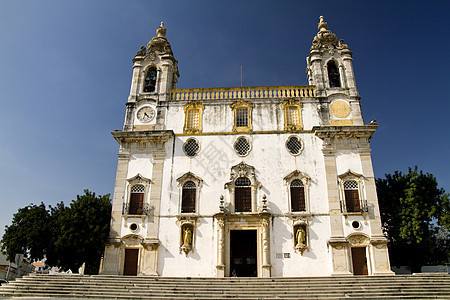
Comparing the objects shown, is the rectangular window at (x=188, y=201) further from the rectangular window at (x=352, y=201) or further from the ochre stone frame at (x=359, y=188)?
the rectangular window at (x=352, y=201)

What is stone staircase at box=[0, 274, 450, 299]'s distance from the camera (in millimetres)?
14156

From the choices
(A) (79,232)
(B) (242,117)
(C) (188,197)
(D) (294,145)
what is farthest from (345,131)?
(A) (79,232)

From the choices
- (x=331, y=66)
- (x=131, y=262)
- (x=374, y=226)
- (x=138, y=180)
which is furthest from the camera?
(x=331, y=66)

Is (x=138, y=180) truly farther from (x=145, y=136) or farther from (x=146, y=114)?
(x=146, y=114)

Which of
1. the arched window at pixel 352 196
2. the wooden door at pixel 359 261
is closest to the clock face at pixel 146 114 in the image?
the arched window at pixel 352 196

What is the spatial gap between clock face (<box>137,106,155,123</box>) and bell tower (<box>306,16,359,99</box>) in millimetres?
11074

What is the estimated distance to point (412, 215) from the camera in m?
19.5

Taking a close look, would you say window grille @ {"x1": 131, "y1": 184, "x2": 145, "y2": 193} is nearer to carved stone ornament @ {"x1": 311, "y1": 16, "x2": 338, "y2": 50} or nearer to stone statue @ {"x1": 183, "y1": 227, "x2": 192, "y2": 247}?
stone statue @ {"x1": 183, "y1": 227, "x2": 192, "y2": 247}

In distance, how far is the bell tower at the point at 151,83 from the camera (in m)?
22.2

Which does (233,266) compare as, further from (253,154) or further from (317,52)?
(317,52)

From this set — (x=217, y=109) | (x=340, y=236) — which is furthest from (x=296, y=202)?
(x=217, y=109)

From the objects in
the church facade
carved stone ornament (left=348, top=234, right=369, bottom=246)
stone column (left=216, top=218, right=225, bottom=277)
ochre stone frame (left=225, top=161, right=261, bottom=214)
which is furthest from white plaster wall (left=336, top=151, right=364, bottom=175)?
stone column (left=216, top=218, right=225, bottom=277)

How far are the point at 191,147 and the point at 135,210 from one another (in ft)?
16.7

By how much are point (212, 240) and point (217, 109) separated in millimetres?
8425
